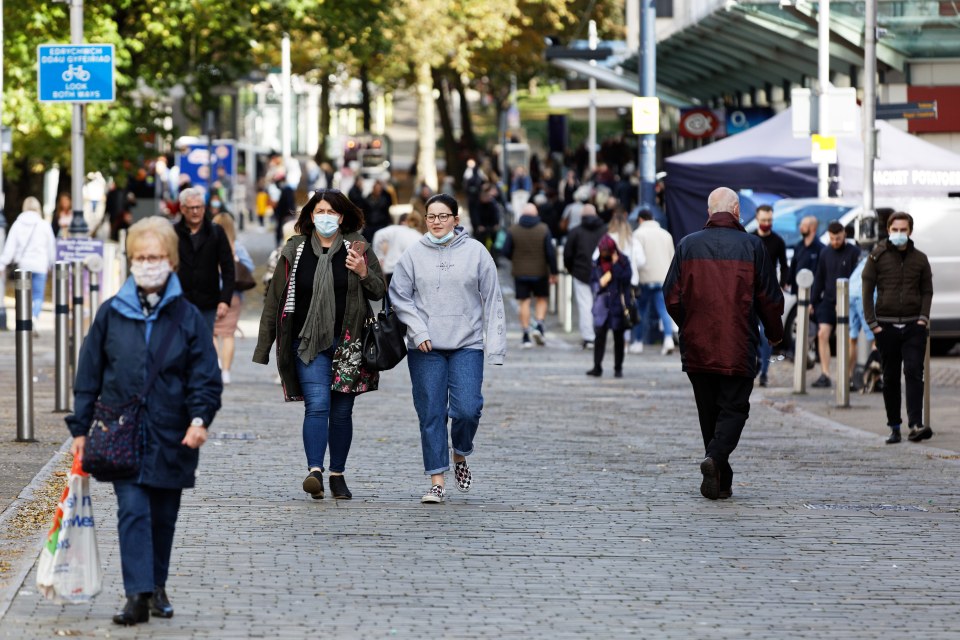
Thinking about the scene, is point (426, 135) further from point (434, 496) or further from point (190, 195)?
point (434, 496)

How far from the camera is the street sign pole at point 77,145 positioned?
1883 cm

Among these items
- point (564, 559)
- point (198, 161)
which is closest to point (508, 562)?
point (564, 559)

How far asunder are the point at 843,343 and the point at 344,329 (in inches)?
292

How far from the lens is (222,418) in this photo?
14.5 m

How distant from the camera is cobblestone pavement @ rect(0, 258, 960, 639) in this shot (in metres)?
7.09

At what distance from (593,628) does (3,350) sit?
14.8 metres

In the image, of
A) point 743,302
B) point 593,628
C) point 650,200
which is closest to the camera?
point 593,628

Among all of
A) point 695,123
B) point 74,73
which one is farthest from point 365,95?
point 74,73

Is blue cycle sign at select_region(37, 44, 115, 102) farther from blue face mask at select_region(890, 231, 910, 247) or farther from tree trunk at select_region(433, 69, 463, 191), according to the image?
tree trunk at select_region(433, 69, 463, 191)

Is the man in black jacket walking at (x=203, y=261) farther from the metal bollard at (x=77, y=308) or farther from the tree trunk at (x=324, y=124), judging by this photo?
the tree trunk at (x=324, y=124)

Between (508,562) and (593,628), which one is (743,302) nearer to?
(508,562)

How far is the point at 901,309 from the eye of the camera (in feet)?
44.2

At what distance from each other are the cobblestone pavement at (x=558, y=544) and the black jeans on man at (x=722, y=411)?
10.2 inches

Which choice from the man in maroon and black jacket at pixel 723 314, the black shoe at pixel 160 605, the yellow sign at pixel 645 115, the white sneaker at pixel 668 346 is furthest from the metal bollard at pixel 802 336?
the black shoe at pixel 160 605
